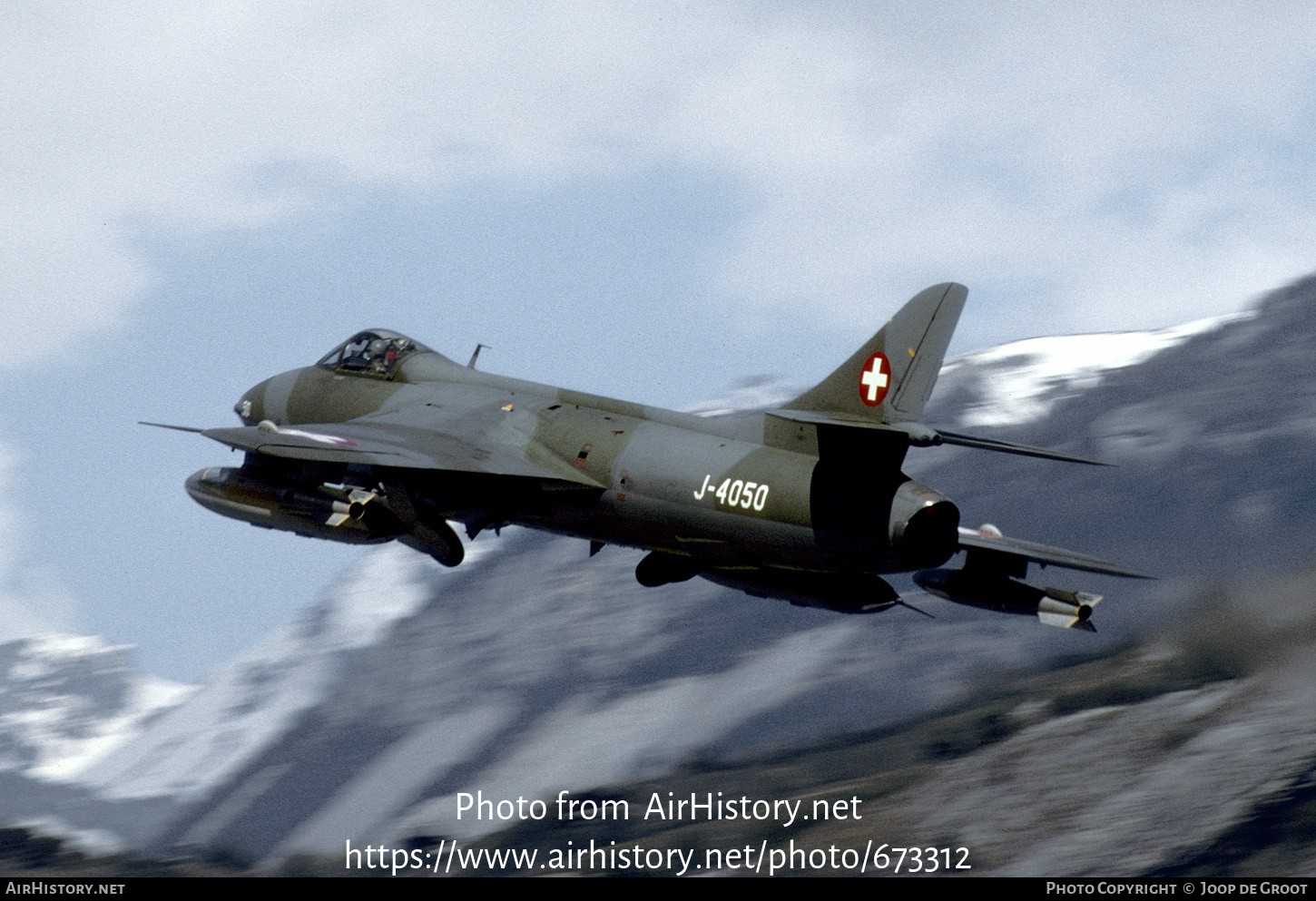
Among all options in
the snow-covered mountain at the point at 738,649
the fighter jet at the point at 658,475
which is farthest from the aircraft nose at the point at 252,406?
the snow-covered mountain at the point at 738,649

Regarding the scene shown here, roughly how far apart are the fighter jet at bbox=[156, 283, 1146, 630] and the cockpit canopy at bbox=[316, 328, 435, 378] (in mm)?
45

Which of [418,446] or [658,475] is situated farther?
[418,446]

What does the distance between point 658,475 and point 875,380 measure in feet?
14.3

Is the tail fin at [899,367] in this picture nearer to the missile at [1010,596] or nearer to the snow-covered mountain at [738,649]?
the missile at [1010,596]

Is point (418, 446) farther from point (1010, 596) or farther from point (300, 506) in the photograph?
point (1010, 596)

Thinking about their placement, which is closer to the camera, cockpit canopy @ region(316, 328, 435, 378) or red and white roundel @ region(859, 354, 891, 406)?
red and white roundel @ region(859, 354, 891, 406)

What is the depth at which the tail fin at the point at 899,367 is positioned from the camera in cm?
2391

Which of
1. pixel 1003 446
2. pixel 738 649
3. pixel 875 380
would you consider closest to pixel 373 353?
pixel 875 380

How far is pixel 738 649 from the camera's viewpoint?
13838cm

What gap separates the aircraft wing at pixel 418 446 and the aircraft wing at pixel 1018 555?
7.75m

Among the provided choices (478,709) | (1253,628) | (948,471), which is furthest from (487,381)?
(948,471)

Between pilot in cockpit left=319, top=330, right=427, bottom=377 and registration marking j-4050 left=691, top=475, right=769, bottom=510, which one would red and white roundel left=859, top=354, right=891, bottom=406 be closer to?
registration marking j-4050 left=691, top=475, right=769, bottom=510

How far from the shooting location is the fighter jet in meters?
23.9

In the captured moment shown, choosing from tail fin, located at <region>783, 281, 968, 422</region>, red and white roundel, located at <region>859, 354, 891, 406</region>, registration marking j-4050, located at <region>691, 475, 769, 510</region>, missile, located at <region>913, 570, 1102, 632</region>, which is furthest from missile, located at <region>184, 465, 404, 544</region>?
missile, located at <region>913, 570, 1102, 632</region>
